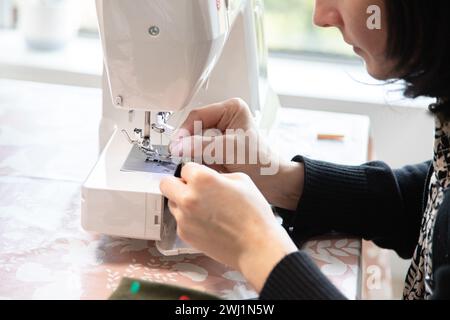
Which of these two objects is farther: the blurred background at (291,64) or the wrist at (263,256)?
the blurred background at (291,64)

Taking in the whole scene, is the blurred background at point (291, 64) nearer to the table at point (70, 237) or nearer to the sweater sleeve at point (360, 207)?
the table at point (70, 237)

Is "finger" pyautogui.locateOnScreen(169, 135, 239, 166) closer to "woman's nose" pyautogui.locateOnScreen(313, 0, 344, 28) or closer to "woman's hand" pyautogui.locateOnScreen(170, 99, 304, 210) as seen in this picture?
"woman's hand" pyautogui.locateOnScreen(170, 99, 304, 210)

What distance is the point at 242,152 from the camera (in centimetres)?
130

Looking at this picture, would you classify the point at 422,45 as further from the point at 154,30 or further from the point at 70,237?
the point at 70,237

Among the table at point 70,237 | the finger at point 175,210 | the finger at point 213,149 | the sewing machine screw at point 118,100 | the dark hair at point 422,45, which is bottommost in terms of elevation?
the table at point 70,237

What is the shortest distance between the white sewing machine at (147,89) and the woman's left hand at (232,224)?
16 cm

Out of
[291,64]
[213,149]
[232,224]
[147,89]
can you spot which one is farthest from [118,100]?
[291,64]

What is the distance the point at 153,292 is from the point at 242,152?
388 mm

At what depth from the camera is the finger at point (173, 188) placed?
3.49 feet

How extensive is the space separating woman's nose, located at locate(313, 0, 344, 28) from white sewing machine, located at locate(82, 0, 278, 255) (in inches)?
6.3

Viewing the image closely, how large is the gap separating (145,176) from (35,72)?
117cm

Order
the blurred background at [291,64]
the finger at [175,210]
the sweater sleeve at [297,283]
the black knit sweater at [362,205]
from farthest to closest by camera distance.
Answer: the blurred background at [291,64] → the black knit sweater at [362,205] → the finger at [175,210] → the sweater sleeve at [297,283]

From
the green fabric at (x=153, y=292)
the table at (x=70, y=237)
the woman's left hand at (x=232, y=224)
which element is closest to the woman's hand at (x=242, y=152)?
the table at (x=70, y=237)

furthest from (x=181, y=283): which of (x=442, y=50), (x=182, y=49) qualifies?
(x=442, y=50)
